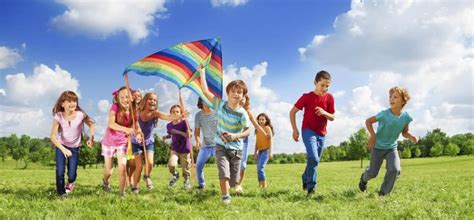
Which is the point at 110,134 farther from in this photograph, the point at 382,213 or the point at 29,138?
the point at 29,138

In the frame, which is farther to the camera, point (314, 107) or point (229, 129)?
point (314, 107)

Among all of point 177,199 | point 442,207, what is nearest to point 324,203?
point 442,207

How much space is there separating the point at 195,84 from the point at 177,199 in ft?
8.63

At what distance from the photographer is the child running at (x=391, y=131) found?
9.54m

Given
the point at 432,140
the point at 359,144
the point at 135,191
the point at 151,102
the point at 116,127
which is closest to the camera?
the point at 116,127

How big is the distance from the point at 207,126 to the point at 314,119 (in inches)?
111

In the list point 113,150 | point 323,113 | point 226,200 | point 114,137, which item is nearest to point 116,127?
point 114,137

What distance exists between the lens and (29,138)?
140875 mm

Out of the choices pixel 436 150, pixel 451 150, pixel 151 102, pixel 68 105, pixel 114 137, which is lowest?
pixel 451 150

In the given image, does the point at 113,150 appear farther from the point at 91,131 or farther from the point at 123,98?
the point at 123,98

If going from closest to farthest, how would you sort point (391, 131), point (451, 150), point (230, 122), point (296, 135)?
point (230, 122) < point (391, 131) < point (296, 135) < point (451, 150)

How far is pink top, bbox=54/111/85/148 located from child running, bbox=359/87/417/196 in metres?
6.28

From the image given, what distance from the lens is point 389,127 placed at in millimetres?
9578

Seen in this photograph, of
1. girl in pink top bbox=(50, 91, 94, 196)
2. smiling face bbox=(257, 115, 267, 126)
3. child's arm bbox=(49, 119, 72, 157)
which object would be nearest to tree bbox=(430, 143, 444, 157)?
smiling face bbox=(257, 115, 267, 126)
